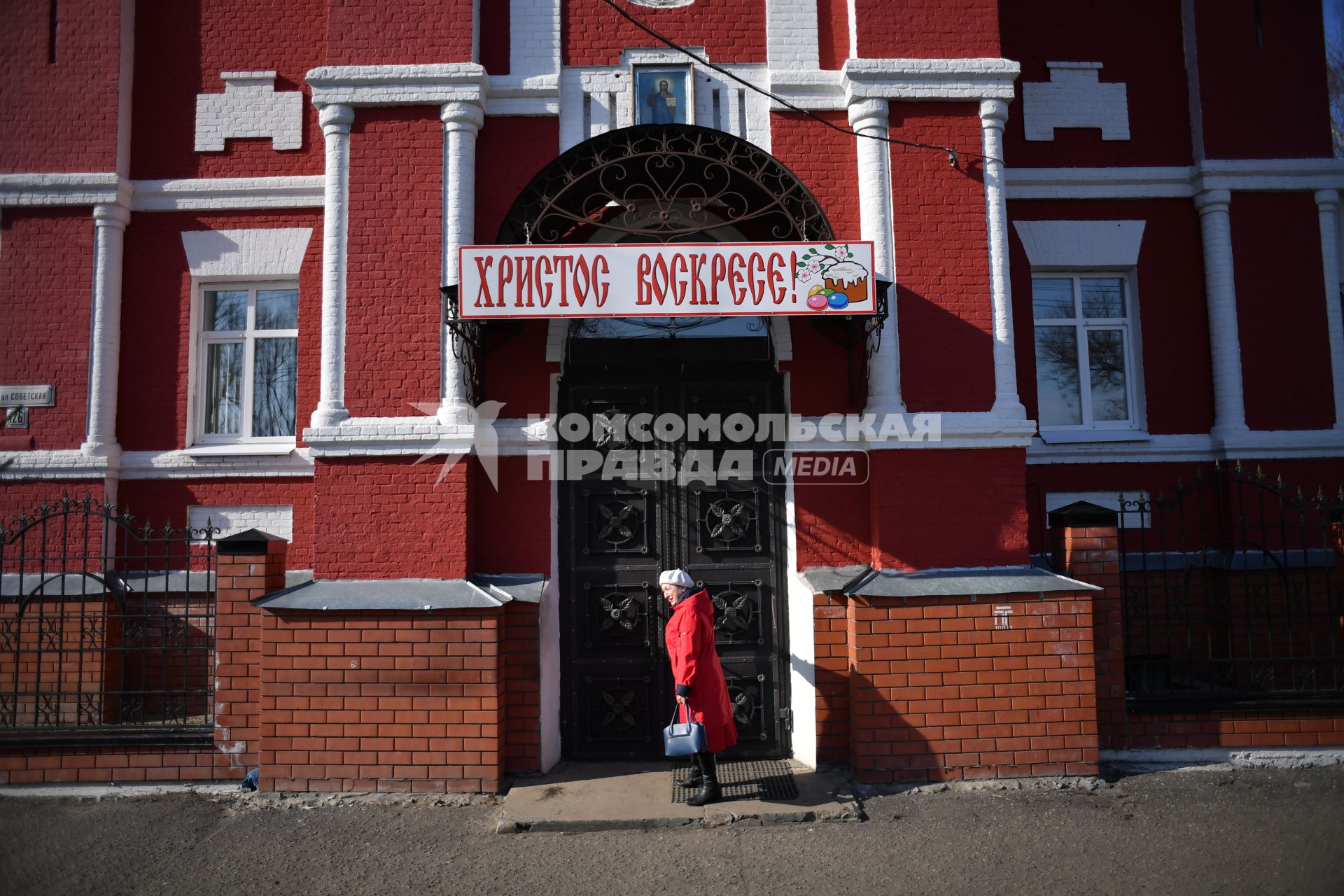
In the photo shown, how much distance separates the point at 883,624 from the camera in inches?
208

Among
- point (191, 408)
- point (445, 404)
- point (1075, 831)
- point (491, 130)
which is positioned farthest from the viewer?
point (191, 408)

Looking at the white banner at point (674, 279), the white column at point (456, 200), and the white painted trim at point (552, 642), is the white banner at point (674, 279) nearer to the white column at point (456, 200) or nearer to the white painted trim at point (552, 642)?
the white column at point (456, 200)

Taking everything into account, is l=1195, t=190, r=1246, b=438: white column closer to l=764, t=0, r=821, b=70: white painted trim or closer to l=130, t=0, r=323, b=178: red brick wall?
l=764, t=0, r=821, b=70: white painted trim


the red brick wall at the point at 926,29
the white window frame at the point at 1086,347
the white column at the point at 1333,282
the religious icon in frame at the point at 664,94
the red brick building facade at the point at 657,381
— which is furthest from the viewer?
the white window frame at the point at 1086,347

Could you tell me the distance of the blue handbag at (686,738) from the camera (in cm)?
486

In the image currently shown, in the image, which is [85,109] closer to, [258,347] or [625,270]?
[258,347]

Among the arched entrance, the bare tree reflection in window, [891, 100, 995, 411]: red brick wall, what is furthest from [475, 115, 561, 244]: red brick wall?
the bare tree reflection in window

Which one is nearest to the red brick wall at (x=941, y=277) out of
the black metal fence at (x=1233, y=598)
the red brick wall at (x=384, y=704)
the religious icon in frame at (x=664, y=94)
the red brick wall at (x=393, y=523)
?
the black metal fence at (x=1233, y=598)

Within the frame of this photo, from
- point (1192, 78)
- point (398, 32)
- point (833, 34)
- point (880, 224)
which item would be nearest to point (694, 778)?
point (880, 224)

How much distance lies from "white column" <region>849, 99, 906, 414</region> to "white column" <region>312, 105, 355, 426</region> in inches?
134

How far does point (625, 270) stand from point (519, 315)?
0.68m

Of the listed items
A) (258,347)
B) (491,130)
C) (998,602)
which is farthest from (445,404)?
(998,602)

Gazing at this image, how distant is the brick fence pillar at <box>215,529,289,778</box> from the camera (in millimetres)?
5402

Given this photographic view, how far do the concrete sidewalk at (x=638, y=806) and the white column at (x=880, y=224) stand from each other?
2361 millimetres
